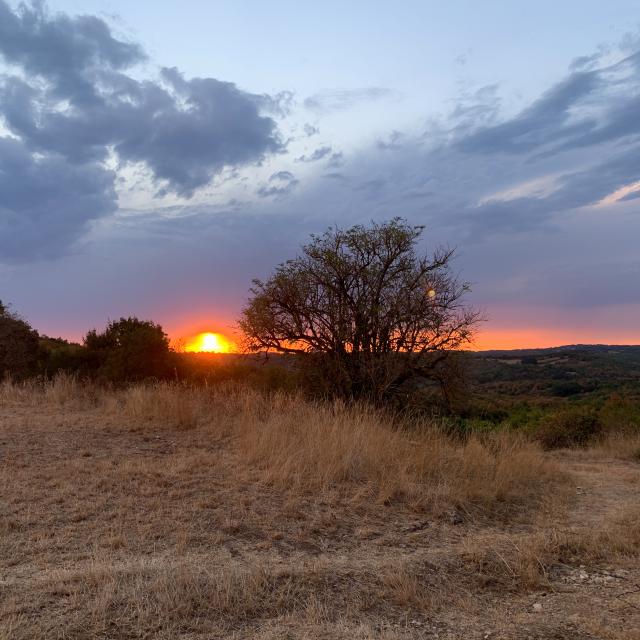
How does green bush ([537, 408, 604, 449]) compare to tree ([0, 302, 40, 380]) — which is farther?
tree ([0, 302, 40, 380])

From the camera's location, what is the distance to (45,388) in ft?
48.8

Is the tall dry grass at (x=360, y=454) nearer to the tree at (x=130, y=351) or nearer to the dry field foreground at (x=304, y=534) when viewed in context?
the dry field foreground at (x=304, y=534)

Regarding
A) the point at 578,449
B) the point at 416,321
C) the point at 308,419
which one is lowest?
the point at 578,449

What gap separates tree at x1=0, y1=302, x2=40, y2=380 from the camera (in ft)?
67.5

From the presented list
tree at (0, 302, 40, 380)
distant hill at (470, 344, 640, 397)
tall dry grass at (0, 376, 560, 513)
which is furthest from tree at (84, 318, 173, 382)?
distant hill at (470, 344, 640, 397)

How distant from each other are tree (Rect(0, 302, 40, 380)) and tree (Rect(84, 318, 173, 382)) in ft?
7.36

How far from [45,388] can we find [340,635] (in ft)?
43.1

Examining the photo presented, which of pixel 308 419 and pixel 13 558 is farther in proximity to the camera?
pixel 308 419

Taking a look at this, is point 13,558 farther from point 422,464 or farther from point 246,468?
point 422,464

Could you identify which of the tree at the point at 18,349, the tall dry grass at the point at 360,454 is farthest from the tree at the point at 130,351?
the tall dry grass at the point at 360,454

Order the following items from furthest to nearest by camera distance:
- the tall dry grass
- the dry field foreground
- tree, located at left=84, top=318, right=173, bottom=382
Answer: tree, located at left=84, top=318, right=173, bottom=382, the tall dry grass, the dry field foreground

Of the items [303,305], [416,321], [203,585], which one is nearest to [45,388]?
[303,305]

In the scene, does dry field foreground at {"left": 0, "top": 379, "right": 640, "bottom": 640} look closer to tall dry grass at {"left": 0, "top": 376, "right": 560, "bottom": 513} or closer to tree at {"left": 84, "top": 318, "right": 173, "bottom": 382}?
tall dry grass at {"left": 0, "top": 376, "right": 560, "bottom": 513}

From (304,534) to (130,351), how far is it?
1423 cm
